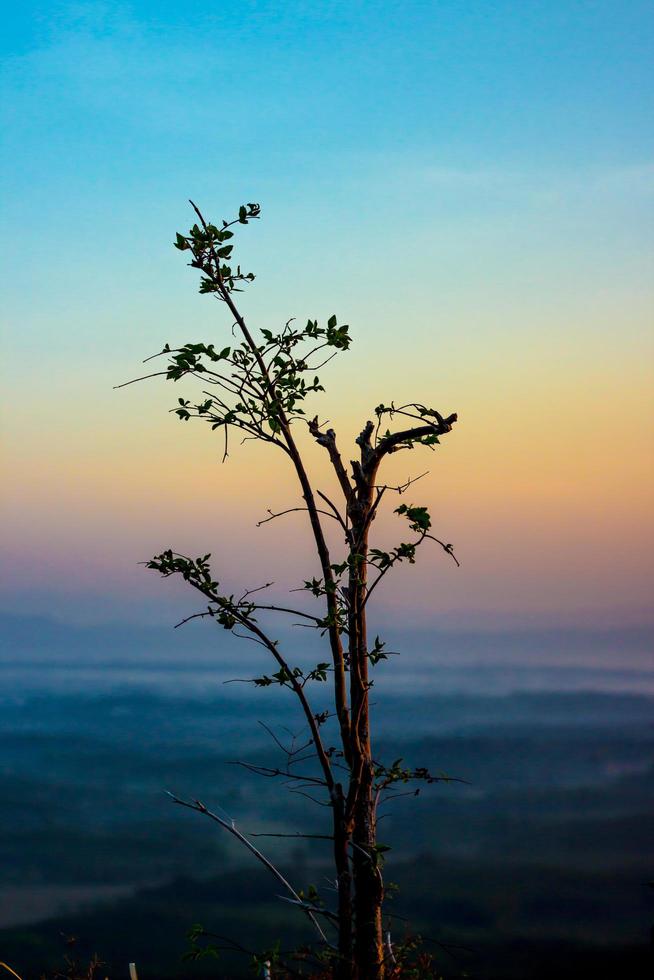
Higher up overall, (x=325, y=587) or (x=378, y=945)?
(x=325, y=587)

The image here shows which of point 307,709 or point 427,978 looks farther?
point 427,978

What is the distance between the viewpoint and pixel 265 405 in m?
4.57

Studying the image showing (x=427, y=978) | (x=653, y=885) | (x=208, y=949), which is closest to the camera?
(x=208, y=949)

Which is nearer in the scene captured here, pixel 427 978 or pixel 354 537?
pixel 354 537

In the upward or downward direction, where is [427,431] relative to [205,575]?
upward

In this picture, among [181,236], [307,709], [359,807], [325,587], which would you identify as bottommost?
[359,807]

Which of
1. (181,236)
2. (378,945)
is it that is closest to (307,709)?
(378,945)

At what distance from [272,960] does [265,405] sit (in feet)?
9.15

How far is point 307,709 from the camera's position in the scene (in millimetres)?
4477

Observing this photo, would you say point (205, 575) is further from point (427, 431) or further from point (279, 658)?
point (427, 431)

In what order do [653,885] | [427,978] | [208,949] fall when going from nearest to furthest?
[208,949]
[427,978]
[653,885]

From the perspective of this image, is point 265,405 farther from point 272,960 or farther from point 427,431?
point 272,960

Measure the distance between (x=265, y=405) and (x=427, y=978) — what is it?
3.29m

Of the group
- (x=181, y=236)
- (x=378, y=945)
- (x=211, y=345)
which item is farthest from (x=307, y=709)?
(x=181, y=236)
